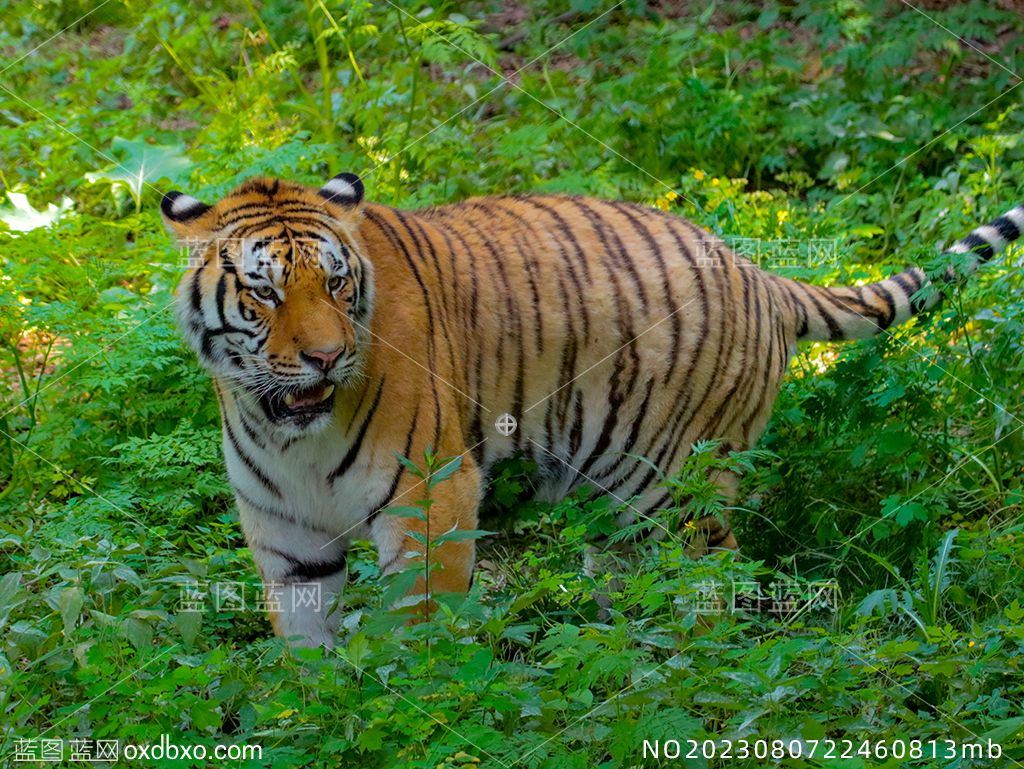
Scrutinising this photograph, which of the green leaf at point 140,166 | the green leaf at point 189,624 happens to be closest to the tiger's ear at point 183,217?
the green leaf at point 189,624

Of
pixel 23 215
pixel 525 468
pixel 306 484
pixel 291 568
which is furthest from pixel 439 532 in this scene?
pixel 23 215

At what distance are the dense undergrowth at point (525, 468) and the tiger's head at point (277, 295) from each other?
617 millimetres

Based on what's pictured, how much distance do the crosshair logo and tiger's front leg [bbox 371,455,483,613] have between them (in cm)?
29

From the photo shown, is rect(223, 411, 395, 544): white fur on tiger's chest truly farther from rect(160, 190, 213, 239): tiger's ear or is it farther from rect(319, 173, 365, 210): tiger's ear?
rect(319, 173, 365, 210): tiger's ear

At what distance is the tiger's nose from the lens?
11.7ft

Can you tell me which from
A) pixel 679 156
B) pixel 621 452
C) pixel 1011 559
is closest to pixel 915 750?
pixel 1011 559

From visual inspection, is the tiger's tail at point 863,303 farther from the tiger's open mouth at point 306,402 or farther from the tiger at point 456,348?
the tiger's open mouth at point 306,402

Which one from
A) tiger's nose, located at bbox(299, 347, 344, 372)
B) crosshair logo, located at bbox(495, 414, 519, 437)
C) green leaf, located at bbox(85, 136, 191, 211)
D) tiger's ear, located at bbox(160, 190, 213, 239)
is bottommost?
crosshair logo, located at bbox(495, 414, 519, 437)

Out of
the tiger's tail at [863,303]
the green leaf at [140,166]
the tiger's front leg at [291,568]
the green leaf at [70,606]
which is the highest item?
the green leaf at [140,166]

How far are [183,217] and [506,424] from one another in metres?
1.20

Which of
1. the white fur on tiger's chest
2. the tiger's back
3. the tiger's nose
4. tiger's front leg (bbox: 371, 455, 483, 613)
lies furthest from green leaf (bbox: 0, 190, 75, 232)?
tiger's front leg (bbox: 371, 455, 483, 613)

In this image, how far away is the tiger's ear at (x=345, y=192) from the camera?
13.0 feet

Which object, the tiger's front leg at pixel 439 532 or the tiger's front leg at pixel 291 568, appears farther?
the tiger's front leg at pixel 291 568

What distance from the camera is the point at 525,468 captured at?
434 centimetres
